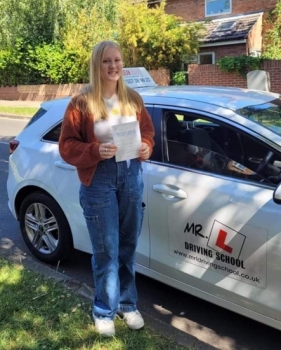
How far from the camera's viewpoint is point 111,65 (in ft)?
8.03

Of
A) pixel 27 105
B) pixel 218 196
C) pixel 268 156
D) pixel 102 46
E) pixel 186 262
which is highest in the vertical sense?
pixel 102 46

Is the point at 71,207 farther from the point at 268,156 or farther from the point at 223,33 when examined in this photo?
the point at 223,33

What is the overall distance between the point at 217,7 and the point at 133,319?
2047 centimetres

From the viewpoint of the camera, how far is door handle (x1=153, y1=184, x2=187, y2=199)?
2.83m

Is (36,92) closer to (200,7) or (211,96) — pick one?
(200,7)

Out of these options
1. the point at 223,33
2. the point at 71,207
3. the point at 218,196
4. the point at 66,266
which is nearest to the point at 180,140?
the point at 218,196

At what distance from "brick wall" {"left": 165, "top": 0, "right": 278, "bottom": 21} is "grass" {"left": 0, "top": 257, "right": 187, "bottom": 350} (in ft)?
61.6

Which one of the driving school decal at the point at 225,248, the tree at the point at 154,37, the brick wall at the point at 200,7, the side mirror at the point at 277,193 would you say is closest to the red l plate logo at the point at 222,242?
the driving school decal at the point at 225,248

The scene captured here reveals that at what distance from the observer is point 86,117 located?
2.43 m

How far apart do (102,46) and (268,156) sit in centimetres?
121

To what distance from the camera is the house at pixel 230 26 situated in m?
18.7

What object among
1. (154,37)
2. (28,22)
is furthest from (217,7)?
(28,22)

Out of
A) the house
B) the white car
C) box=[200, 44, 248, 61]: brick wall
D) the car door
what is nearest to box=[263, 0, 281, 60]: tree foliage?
the house

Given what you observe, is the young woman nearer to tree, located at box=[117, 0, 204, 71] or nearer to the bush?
tree, located at box=[117, 0, 204, 71]
